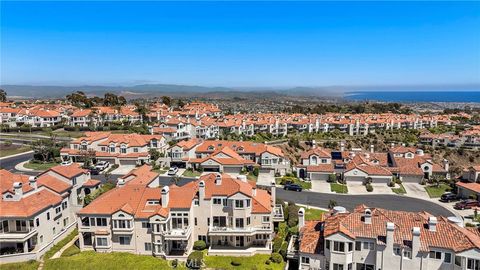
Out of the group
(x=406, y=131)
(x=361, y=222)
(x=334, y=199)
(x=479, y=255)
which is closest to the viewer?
(x=479, y=255)

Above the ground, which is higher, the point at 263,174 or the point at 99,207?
the point at 99,207

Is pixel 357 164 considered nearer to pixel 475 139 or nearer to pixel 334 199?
pixel 334 199

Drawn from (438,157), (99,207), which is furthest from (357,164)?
(99,207)

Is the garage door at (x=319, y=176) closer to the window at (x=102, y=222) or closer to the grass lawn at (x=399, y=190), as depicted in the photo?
the grass lawn at (x=399, y=190)

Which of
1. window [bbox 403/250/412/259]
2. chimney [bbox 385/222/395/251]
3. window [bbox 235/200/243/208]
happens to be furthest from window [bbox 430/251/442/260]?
window [bbox 235/200/243/208]

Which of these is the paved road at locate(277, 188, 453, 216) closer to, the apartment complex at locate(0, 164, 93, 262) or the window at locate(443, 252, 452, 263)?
the window at locate(443, 252, 452, 263)

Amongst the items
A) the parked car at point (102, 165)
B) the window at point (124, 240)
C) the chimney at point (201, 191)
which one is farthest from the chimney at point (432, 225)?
the parked car at point (102, 165)
